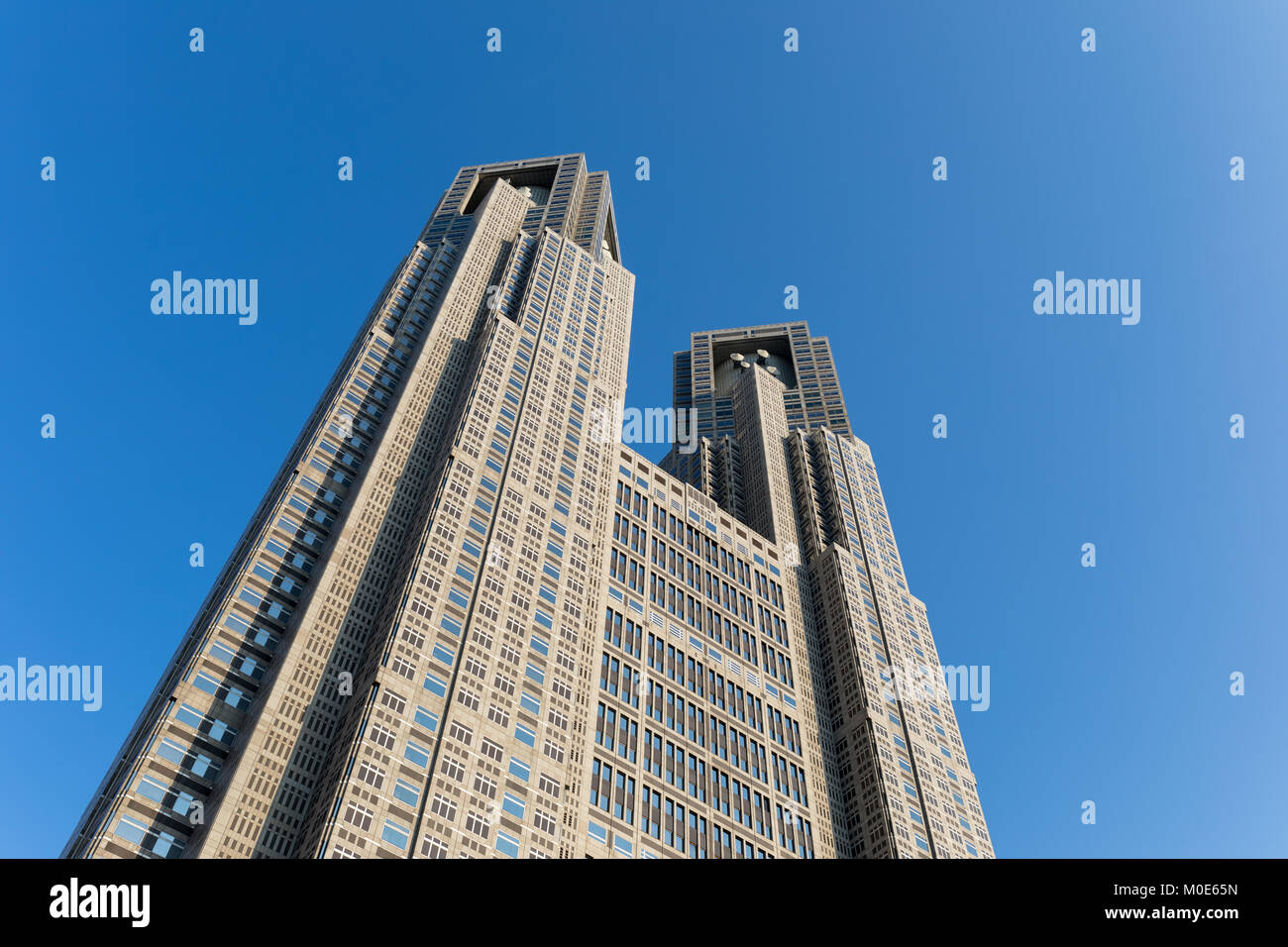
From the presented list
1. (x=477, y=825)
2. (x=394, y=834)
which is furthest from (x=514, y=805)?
Answer: (x=394, y=834)

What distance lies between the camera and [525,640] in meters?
72.0

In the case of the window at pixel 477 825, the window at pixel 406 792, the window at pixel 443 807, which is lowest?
the window at pixel 477 825

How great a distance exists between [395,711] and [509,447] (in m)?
32.7

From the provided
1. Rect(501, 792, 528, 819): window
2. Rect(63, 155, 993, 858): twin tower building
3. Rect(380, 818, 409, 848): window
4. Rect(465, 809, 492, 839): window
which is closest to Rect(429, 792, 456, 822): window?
Rect(63, 155, 993, 858): twin tower building

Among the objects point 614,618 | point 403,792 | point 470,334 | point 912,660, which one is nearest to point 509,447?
point 614,618

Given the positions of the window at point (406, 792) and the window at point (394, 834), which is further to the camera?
the window at point (406, 792)

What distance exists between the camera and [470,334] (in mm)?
110750

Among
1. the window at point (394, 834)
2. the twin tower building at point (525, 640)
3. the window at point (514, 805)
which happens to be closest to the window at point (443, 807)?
the twin tower building at point (525, 640)

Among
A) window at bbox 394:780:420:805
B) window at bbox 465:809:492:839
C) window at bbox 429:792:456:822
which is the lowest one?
window at bbox 465:809:492:839

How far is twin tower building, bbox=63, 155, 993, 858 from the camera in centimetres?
6009

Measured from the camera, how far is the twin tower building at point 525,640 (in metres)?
60.1

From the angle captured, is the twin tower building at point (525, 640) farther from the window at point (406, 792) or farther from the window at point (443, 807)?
the window at point (443, 807)

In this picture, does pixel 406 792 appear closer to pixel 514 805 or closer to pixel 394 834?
pixel 394 834

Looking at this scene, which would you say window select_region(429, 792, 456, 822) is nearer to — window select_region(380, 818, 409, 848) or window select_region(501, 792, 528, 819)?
window select_region(380, 818, 409, 848)
